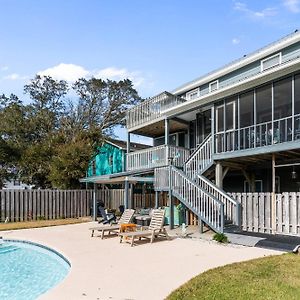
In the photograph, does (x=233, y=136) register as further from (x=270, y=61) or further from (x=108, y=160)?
(x=108, y=160)

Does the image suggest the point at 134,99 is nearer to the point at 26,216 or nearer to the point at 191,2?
the point at 26,216

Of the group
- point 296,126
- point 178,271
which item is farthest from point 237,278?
point 296,126

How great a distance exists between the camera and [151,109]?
21453 mm

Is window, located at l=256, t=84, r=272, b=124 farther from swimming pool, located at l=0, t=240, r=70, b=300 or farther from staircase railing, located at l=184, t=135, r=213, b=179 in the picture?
swimming pool, located at l=0, t=240, r=70, b=300

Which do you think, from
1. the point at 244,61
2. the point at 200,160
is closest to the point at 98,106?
the point at 244,61

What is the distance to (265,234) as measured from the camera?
43.5ft

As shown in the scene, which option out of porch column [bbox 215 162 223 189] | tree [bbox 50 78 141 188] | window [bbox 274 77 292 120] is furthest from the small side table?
tree [bbox 50 78 141 188]

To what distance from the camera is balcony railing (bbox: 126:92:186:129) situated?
2038 centimetres

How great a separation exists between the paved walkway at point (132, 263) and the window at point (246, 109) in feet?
17.7

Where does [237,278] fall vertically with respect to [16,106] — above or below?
below

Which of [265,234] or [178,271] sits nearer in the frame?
[178,271]

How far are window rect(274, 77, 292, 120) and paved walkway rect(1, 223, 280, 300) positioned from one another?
5930 mm

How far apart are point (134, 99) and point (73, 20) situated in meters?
27.8

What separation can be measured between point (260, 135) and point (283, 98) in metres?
1.66
